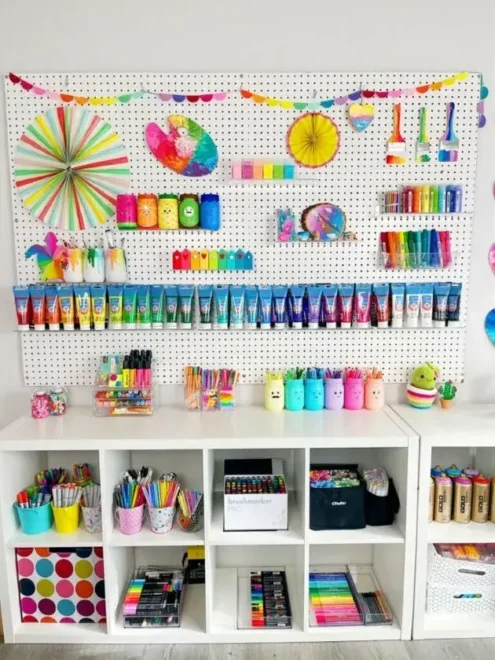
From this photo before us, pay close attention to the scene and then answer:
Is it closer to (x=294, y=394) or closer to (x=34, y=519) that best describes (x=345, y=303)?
(x=294, y=394)

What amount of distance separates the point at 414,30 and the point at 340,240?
0.89 m

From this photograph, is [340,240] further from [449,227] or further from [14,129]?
[14,129]

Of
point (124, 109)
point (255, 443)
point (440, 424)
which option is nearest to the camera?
point (255, 443)

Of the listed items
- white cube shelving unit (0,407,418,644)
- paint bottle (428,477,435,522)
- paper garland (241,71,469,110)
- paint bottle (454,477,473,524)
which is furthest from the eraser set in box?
paper garland (241,71,469,110)

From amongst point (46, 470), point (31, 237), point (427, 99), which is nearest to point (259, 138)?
point (427, 99)

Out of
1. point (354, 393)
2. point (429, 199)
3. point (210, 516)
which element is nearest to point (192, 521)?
point (210, 516)

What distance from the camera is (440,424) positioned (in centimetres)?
220

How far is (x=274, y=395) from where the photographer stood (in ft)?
7.75

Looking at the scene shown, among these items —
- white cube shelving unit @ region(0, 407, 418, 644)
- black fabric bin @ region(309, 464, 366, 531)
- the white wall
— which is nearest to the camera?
white cube shelving unit @ region(0, 407, 418, 644)

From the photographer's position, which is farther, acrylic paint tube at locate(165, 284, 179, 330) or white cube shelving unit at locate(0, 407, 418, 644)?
acrylic paint tube at locate(165, 284, 179, 330)

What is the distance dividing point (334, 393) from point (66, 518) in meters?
1.16

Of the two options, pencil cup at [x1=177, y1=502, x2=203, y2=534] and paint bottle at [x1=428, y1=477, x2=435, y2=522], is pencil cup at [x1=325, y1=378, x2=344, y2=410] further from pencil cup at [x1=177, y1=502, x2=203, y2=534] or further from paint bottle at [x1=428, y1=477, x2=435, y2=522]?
pencil cup at [x1=177, y1=502, x2=203, y2=534]

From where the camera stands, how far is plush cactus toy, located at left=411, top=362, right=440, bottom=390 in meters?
2.38

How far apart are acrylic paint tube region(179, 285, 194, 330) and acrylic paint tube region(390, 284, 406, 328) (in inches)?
33.2
